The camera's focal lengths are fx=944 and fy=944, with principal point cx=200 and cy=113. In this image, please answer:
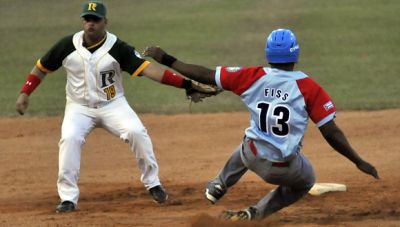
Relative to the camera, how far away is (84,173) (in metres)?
10.7

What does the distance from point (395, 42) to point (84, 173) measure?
9.90 meters

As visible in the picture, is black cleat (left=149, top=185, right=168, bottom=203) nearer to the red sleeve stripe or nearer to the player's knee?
the player's knee

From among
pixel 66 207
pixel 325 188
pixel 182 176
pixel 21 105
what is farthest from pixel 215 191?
pixel 182 176

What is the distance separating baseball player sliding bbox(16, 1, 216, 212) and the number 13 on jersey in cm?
172

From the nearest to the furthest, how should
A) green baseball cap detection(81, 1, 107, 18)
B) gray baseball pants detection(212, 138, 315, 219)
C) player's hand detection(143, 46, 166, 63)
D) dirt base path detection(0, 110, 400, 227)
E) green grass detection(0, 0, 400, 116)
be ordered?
gray baseball pants detection(212, 138, 315, 219) < player's hand detection(143, 46, 166, 63) < dirt base path detection(0, 110, 400, 227) < green baseball cap detection(81, 1, 107, 18) < green grass detection(0, 0, 400, 116)

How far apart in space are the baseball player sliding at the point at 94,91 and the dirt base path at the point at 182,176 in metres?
0.34

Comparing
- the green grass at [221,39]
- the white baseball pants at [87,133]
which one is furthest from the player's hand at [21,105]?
the green grass at [221,39]

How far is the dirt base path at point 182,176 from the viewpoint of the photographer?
8031 millimetres

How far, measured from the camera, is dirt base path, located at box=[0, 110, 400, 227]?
8031 millimetres

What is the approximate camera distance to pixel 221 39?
65.1ft

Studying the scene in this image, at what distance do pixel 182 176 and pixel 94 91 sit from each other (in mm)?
1996

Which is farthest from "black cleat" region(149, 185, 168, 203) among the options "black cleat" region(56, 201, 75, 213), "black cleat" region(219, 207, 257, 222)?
"black cleat" region(219, 207, 257, 222)

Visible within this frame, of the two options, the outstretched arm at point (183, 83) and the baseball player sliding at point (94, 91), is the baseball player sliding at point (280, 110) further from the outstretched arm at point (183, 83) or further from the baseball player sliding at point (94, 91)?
the baseball player sliding at point (94, 91)

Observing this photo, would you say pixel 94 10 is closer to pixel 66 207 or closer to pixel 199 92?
pixel 199 92
